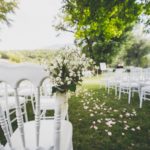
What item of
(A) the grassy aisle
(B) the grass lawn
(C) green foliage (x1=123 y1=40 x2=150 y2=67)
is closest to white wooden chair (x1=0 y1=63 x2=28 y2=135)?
(B) the grass lawn

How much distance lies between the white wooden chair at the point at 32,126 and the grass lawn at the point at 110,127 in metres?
0.61

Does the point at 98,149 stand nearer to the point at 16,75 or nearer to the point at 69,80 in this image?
the point at 69,80

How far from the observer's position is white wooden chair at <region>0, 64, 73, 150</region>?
90 cm

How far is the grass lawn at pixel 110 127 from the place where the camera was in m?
2.38

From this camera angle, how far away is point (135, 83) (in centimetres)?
469

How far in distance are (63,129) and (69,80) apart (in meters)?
0.41

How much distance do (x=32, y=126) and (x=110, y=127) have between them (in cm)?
179

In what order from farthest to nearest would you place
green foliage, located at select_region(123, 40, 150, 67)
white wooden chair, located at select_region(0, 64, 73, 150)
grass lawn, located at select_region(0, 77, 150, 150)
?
green foliage, located at select_region(123, 40, 150, 67) → grass lawn, located at select_region(0, 77, 150, 150) → white wooden chair, located at select_region(0, 64, 73, 150)

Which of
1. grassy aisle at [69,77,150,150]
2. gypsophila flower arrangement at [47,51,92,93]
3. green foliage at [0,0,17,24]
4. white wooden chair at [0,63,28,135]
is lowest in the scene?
grassy aisle at [69,77,150,150]

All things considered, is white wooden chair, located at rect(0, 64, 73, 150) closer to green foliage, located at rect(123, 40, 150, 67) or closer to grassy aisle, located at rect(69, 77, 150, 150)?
grassy aisle, located at rect(69, 77, 150, 150)

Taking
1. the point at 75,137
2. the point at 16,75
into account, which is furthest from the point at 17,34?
the point at 16,75

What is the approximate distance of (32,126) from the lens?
4.98 ft

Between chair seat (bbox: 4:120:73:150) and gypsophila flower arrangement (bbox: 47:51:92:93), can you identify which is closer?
chair seat (bbox: 4:120:73:150)

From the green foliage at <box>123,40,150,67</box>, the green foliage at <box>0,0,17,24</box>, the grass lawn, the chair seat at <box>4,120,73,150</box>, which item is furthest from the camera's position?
the green foliage at <box>123,40,150,67</box>
